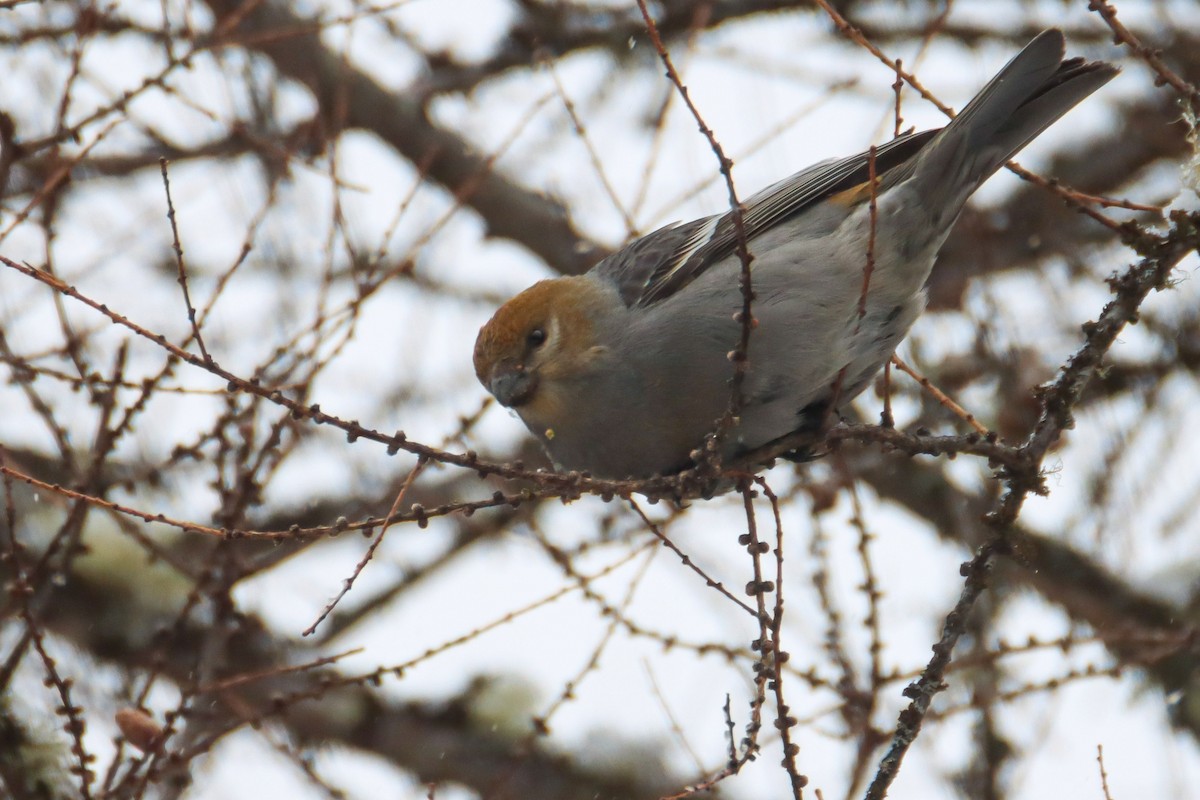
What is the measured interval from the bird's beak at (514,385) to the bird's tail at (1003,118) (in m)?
1.42

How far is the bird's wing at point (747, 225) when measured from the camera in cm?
411

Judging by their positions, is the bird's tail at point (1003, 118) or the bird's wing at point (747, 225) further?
the bird's wing at point (747, 225)

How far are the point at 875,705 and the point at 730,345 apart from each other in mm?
1245

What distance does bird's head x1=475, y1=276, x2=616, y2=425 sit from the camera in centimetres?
401

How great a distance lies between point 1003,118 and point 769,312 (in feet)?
3.11

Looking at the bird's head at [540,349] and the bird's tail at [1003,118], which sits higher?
the bird's tail at [1003,118]

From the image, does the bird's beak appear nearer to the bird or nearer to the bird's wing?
the bird

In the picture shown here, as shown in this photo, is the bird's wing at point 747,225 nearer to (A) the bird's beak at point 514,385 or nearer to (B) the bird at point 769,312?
(B) the bird at point 769,312

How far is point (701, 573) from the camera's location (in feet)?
10.3

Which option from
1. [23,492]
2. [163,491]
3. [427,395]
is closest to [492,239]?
[427,395]

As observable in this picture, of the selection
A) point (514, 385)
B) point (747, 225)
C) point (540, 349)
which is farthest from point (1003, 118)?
point (514, 385)

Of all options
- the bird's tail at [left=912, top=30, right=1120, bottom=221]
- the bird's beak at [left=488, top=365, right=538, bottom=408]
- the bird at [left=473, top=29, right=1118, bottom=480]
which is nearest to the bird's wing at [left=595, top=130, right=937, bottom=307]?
the bird at [left=473, top=29, right=1118, bottom=480]

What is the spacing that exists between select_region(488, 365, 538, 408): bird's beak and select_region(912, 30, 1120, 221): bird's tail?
1417 millimetres

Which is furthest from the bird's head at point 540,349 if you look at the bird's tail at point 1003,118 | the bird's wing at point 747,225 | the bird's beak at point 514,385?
the bird's tail at point 1003,118
